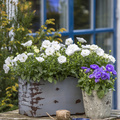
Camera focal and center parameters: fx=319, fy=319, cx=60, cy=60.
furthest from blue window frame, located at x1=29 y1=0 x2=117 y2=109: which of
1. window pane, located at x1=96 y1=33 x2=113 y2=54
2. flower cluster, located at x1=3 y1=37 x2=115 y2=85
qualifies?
flower cluster, located at x1=3 y1=37 x2=115 y2=85

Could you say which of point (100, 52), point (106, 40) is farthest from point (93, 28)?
point (100, 52)

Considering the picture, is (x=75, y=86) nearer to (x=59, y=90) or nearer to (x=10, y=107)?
(x=59, y=90)

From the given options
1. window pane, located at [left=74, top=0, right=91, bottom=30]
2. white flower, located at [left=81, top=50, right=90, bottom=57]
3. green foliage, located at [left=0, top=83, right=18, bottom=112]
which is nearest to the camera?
white flower, located at [left=81, top=50, right=90, bottom=57]

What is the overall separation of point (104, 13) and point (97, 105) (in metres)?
2.59

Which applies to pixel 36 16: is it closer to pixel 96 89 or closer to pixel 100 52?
pixel 100 52

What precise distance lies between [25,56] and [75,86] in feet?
1.24

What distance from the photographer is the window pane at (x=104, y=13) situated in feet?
13.9

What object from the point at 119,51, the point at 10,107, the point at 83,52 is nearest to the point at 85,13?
the point at 119,51

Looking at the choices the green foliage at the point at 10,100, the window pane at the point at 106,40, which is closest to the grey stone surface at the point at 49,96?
the green foliage at the point at 10,100

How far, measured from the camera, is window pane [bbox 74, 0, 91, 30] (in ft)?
12.8

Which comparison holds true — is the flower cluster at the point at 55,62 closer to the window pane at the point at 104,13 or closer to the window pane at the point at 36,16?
the window pane at the point at 36,16

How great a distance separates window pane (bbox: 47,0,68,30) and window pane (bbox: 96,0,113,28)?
0.62 metres

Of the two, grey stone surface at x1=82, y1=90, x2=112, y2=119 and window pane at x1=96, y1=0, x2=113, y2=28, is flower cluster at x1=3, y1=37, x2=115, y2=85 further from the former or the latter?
window pane at x1=96, y1=0, x2=113, y2=28

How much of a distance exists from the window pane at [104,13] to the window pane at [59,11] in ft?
2.05
